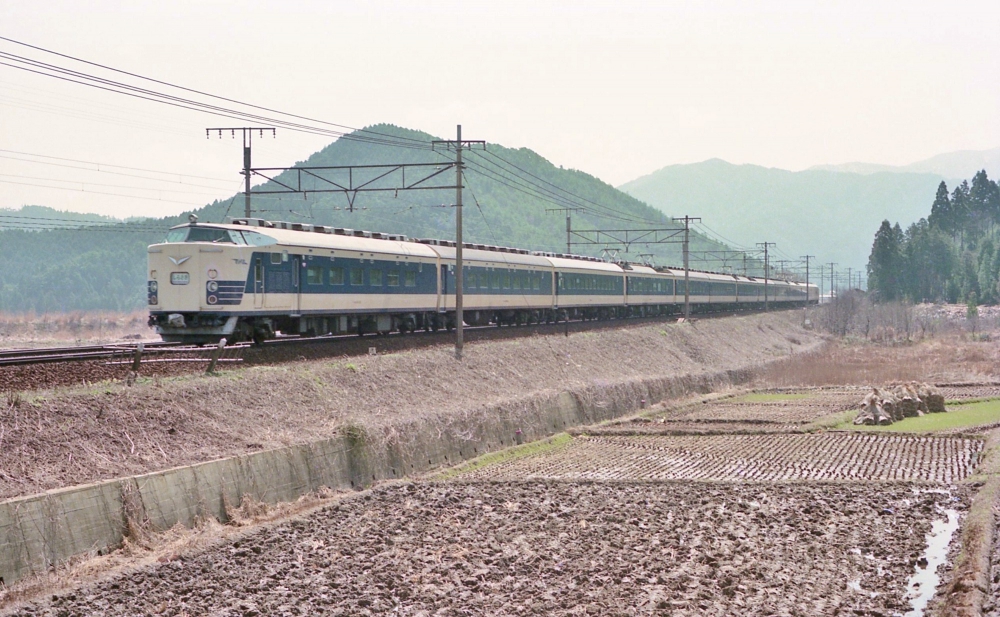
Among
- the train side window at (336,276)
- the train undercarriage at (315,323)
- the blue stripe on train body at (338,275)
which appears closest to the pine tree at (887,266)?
the train undercarriage at (315,323)

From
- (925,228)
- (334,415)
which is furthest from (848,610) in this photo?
(925,228)

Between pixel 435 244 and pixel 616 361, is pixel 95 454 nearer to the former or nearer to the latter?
pixel 435 244

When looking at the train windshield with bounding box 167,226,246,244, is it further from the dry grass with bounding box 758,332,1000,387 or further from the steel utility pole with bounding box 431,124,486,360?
the dry grass with bounding box 758,332,1000,387

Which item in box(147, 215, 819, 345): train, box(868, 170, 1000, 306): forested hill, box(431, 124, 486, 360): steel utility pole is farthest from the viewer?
box(868, 170, 1000, 306): forested hill

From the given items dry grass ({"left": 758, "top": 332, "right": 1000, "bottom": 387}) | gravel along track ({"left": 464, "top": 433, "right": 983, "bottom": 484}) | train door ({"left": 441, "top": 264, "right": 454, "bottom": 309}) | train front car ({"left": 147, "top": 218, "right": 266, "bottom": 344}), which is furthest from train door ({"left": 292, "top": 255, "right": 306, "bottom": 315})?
dry grass ({"left": 758, "top": 332, "right": 1000, "bottom": 387})

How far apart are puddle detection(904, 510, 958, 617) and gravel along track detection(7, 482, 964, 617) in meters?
0.15

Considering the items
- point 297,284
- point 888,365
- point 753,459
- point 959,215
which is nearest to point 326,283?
point 297,284

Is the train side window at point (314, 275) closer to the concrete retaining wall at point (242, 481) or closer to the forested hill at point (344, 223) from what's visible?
the concrete retaining wall at point (242, 481)

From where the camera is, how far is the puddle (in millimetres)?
12383

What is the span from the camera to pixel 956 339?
256 feet

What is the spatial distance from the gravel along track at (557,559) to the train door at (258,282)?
632 cm

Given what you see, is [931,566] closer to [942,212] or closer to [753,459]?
[753,459]

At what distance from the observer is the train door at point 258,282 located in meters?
23.4

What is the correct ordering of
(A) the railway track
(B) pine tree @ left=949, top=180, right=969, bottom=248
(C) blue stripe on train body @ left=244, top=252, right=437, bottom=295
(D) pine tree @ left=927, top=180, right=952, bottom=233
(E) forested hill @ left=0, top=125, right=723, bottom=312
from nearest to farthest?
(A) the railway track, (C) blue stripe on train body @ left=244, top=252, right=437, bottom=295, (E) forested hill @ left=0, top=125, right=723, bottom=312, (D) pine tree @ left=927, top=180, right=952, bottom=233, (B) pine tree @ left=949, top=180, right=969, bottom=248
